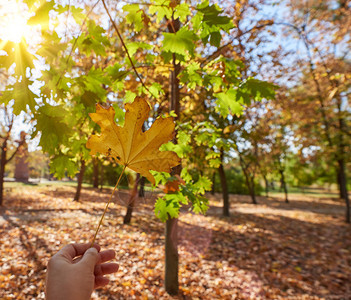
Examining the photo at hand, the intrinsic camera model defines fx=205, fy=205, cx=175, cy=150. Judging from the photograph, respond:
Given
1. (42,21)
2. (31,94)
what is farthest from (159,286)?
(42,21)

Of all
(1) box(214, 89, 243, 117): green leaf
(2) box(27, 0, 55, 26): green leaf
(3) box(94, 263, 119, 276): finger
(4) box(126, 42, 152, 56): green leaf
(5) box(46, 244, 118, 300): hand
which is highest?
(4) box(126, 42, 152, 56): green leaf

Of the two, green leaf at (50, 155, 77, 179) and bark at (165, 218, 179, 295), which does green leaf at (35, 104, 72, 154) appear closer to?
green leaf at (50, 155, 77, 179)

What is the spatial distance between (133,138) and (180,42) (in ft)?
4.71

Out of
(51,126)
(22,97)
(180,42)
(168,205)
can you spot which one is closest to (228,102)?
(180,42)

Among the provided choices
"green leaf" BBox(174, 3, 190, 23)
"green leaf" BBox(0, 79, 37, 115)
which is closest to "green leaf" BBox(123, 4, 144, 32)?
"green leaf" BBox(174, 3, 190, 23)

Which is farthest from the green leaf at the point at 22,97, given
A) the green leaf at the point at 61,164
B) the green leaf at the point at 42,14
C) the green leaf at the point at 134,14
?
the green leaf at the point at 134,14

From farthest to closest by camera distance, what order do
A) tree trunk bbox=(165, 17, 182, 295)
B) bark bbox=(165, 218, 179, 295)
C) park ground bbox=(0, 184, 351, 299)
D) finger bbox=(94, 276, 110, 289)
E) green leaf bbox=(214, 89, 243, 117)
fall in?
park ground bbox=(0, 184, 351, 299), bark bbox=(165, 218, 179, 295), tree trunk bbox=(165, 17, 182, 295), green leaf bbox=(214, 89, 243, 117), finger bbox=(94, 276, 110, 289)

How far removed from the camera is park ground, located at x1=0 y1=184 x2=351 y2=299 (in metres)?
4.03

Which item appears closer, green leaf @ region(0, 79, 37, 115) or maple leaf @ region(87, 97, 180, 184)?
maple leaf @ region(87, 97, 180, 184)

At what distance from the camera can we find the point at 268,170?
14922 mm

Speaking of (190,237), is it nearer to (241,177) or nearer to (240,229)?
(240,229)

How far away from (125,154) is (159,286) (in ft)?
13.8

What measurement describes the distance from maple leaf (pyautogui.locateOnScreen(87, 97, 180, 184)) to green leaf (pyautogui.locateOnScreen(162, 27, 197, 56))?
1.27 m

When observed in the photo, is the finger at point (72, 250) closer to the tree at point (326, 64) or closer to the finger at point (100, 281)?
the finger at point (100, 281)
